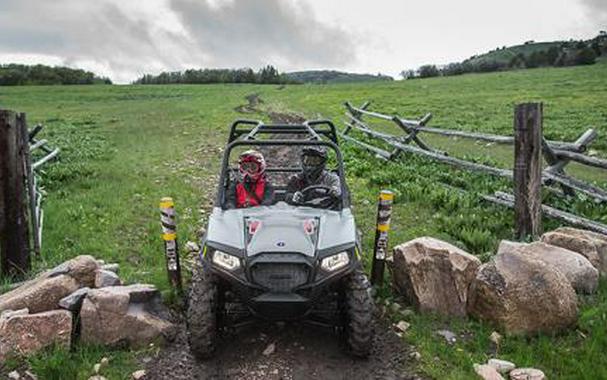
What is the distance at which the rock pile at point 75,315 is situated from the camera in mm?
5451

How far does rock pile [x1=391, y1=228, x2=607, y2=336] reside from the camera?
5934 millimetres

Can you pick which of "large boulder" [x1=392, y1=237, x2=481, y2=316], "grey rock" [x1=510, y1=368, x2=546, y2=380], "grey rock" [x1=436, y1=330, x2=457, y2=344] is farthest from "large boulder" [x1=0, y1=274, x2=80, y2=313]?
"grey rock" [x1=510, y1=368, x2=546, y2=380]

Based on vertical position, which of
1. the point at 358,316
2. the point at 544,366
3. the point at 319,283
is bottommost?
the point at 544,366

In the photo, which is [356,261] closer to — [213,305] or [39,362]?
[213,305]

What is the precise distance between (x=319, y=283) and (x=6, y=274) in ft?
14.2

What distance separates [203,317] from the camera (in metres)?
5.58

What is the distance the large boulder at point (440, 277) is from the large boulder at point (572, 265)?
0.48 m

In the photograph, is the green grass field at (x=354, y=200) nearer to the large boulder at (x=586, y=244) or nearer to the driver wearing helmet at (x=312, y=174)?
the large boulder at (x=586, y=244)

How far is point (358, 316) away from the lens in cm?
561

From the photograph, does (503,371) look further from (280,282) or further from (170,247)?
(170,247)

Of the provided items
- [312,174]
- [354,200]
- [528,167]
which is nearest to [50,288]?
[312,174]

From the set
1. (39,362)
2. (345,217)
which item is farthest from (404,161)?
(39,362)

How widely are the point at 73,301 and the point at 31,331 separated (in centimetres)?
51

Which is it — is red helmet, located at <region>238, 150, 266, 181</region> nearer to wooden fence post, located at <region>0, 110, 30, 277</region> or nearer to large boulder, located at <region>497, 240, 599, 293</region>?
wooden fence post, located at <region>0, 110, 30, 277</region>
